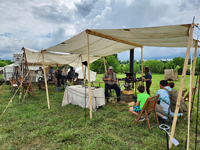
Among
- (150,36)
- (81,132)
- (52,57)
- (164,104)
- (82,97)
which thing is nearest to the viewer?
(81,132)

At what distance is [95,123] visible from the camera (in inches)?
125

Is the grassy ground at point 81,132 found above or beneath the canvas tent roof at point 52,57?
beneath

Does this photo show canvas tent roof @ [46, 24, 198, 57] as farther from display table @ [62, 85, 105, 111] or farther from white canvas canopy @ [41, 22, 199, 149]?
display table @ [62, 85, 105, 111]

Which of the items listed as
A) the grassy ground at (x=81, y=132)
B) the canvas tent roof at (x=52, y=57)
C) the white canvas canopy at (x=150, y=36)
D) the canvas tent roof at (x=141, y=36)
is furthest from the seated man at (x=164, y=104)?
the canvas tent roof at (x=52, y=57)

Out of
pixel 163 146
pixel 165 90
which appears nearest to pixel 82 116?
pixel 163 146

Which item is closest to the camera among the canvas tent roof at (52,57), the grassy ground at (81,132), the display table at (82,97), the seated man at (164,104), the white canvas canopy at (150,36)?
the white canvas canopy at (150,36)

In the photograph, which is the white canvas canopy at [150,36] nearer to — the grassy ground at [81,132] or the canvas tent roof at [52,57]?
the grassy ground at [81,132]

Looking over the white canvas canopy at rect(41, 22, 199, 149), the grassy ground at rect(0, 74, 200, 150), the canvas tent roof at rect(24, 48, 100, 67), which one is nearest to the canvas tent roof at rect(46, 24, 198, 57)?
the white canvas canopy at rect(41, 22, 199, 149)

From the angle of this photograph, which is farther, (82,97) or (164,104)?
(82,97)

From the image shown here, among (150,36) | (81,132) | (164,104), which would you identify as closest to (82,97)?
(81,132)

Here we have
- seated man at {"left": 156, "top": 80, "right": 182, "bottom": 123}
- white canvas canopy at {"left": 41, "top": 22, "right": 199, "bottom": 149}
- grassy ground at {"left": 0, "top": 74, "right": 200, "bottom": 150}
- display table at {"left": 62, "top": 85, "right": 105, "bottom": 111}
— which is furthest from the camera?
display table at {"left": 62, "top": 85, "right": 105, "bottom": 111}

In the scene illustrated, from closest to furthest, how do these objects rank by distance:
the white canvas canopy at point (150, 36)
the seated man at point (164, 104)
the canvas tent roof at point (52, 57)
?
1. the white canvas canopy at point (150, 36)
2. the seated man at point (164, 104)
3. the canvas tent roof at point (52, 57)

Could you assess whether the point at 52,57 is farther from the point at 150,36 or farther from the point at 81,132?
the point at 150,36

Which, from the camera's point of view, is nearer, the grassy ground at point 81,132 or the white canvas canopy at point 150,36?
the white canvas canopy at point 150,36
